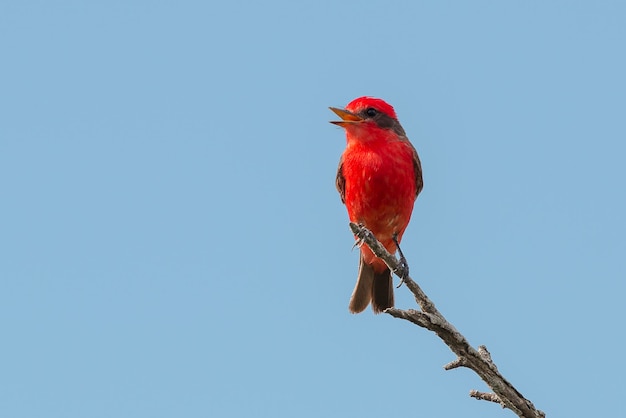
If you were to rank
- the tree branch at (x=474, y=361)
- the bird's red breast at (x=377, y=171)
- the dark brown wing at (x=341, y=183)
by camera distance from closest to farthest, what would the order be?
the tree branch at (x=474, y=361)
the bird's red breast at (x=377, y=171)
the dark brown wing at (x=341, y=183)

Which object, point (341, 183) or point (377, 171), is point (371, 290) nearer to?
point (341, 183)

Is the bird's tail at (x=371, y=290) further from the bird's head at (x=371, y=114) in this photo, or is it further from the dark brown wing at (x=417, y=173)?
the bird's head at (x=371, y=114)

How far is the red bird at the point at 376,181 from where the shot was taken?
921 cm

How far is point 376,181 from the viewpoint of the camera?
9.18 m

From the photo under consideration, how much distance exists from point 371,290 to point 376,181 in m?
1.45

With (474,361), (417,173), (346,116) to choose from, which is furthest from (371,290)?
(474,361)

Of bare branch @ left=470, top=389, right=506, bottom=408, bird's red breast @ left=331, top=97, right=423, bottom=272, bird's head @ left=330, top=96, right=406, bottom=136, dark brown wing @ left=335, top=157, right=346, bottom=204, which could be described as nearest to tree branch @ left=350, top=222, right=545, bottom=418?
bare branch @ left=470, top=389, right=506, bottom=408

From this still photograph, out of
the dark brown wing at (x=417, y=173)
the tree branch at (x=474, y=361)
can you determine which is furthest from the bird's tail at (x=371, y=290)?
the tree branch at (x=474, y=361)

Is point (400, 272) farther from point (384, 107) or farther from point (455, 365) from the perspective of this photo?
point (384, 107)

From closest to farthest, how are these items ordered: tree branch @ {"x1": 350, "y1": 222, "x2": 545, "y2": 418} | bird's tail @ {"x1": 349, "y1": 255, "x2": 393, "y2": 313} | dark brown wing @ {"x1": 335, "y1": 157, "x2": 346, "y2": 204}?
tree branch @ {"x1": 350, "y1": 222, "x2": 545, "y2": 418}, dark brown wing @ {"x1": 335, "y1": 157, "x2": 346, "y2": 204}, bird's tail @ {"x1": 349, "y1": 255, "x2": 393, "y2": 313}

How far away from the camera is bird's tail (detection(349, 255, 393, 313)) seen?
9.90 meters

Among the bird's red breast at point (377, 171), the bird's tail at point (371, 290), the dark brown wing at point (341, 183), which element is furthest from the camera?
the bird's tail at point (371, 290)

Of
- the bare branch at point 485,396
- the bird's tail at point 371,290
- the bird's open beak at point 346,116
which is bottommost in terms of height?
the bare branch at point 485,396

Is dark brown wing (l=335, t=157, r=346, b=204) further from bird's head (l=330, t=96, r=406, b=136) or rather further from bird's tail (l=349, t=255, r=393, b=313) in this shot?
bird's tail (l=349, t=255, r=393, b=313)
